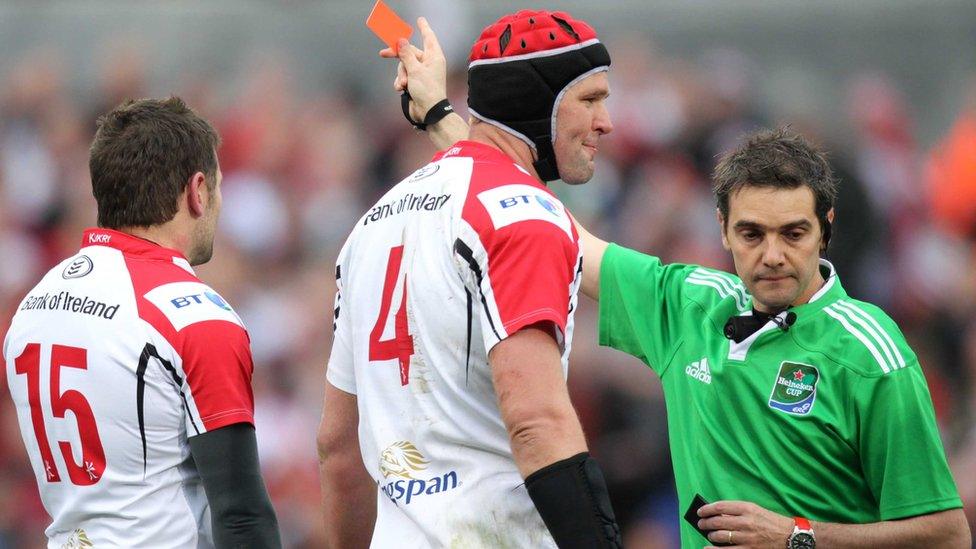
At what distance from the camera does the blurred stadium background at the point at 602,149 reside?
27.8ft

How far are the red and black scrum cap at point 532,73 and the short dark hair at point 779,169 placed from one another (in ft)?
2.29

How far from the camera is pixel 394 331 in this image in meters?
3.55

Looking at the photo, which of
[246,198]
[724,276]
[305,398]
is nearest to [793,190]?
[724,276]

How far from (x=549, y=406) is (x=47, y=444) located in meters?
1.58

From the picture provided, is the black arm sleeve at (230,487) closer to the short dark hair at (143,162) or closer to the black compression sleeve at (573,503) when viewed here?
the short dark hair at (143,162)

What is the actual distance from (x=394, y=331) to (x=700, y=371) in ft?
3.83

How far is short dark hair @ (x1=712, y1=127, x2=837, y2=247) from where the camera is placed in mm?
4090

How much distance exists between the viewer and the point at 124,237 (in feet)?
12.8

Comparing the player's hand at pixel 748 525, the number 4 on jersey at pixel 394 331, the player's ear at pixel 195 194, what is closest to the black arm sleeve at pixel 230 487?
the number 4 on jersey at pixel 394 331

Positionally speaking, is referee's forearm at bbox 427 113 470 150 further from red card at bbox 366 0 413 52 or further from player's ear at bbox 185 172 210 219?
player's ear at bbox 185 172 210 219

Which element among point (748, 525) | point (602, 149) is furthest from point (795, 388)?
point (602, 149)

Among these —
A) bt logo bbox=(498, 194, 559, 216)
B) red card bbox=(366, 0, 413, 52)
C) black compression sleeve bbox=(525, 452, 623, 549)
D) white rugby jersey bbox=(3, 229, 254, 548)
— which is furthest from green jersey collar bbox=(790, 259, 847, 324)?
white rugby jersey bbox=(3, 229, 254, 548)

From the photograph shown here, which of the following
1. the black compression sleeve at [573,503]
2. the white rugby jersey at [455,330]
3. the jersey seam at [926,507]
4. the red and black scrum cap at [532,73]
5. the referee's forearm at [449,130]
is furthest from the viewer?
the referee's forearm at [449,130]

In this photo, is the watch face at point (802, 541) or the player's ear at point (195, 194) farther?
the player's ear at point (195, 194)
